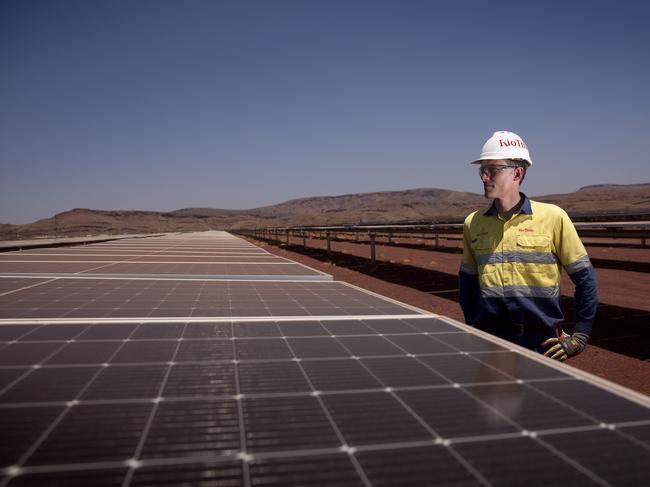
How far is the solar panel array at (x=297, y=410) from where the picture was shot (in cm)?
189

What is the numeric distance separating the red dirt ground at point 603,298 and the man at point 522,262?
387cm

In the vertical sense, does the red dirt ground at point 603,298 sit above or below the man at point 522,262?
below

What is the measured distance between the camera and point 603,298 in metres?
14.6

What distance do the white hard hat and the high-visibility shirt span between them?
47 centimetres

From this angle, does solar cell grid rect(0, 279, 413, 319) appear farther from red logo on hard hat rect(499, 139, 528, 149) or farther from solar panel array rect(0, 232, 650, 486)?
red logo on hard hat rect(499, 139, 528, 149)

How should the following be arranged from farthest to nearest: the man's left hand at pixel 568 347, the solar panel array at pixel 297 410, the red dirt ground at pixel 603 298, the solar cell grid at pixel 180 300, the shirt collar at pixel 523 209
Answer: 1. the red dirt ground at pixel 603 298
2. the solar cell grid at pixel 180 300
3. the shirt collar at pixel 523 209
4. the man's left hand at pixel 568 347
5. the solar panel array at pixel 297 410

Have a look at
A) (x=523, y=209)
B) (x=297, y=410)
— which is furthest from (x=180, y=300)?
(x=523, y=209)

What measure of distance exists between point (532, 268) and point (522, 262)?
11 cm

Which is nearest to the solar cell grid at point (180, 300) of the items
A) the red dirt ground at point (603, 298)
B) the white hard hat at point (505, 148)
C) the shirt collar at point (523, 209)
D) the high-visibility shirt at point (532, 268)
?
the high-visibility shirt at point (532, 268)

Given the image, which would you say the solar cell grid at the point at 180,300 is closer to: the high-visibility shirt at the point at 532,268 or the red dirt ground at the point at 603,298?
the high-visibility shirt at the point at 532,268

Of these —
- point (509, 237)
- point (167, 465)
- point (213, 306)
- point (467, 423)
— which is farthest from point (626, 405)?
point (213, 306)

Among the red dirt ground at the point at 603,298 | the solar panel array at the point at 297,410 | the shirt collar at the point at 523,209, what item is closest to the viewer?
the solar panel array at the point at 297,410

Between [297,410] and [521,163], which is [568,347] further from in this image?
[297,410]

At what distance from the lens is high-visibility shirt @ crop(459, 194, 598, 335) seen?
4141mm
